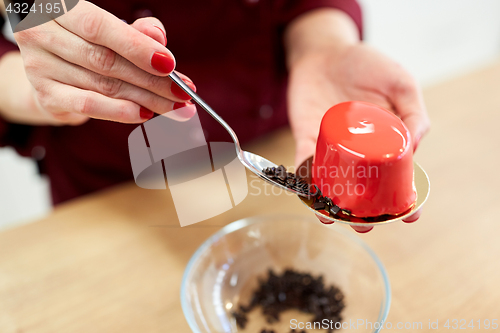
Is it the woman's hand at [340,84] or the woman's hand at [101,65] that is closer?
the woman's hand at [101,65]

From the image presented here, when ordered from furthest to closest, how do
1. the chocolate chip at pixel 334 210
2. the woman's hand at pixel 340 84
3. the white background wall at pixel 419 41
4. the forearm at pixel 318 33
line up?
the white background wall at pixel 419 41 < the forearm at pixel 318 33 < the woman's hand at pixel 340 84 < the chocolate chip at pixel 334 210

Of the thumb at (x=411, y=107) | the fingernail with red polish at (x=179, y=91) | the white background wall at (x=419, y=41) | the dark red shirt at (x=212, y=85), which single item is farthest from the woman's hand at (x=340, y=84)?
the white background wall at (x=419, y=41)

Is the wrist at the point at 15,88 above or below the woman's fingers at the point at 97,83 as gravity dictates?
below

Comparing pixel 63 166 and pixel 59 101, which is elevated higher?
pixel 59 101

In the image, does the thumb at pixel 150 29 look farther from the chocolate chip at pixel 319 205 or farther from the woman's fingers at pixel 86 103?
the chocolate chip at pixel 319 205

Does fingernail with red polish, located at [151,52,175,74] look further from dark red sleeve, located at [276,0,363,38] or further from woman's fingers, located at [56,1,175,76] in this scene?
dark red sleeve, located at [276,0,363,38]

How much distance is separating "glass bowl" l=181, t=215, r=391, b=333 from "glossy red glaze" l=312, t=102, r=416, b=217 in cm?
17

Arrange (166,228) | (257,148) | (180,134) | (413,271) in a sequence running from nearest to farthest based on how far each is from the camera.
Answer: (180,134) < (413,271) < (166,228) < (257,148)

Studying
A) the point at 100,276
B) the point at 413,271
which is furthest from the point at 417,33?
the point at 100,276

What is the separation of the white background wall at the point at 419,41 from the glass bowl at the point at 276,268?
112cm

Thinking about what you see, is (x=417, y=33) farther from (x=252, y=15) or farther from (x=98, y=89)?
(x=98, y=89)

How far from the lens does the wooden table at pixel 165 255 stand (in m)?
0.64

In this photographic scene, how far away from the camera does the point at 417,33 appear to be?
6.47ft

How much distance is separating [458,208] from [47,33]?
796 millimetres
